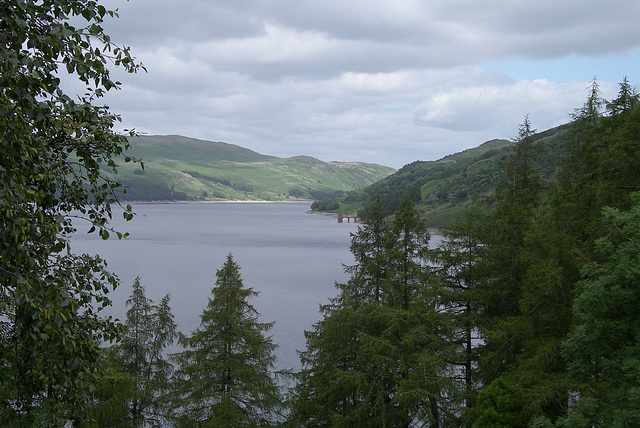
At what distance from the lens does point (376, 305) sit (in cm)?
2133

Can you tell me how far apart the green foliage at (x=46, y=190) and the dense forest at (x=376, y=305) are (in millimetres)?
28

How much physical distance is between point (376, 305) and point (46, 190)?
16.8 meters

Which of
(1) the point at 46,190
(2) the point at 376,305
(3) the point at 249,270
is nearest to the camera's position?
(1) the point at 46,190

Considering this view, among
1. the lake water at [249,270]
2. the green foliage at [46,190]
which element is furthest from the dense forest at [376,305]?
the lake water at [249,270]

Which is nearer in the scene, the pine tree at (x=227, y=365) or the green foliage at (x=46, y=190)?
the green foliage at (x=46, y=190)

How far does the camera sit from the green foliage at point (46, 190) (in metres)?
5.02

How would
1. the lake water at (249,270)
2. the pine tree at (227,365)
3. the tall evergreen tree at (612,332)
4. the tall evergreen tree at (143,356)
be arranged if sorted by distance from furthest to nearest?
the lake water at (249,270) → the tall evergreen tree at (143,356) → the pine tree at (227,365) → the tall evergreen tree at (612,332)

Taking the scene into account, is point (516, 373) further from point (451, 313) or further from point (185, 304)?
point (185, 304)

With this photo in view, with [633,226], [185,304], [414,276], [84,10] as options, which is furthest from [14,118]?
[185,304]

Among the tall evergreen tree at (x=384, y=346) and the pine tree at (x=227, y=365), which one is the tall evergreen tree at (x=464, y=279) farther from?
the pine tree at (x=227, y=365)

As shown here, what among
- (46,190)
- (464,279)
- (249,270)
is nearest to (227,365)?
(464,279)

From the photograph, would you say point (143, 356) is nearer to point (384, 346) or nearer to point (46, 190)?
point (384, 346)

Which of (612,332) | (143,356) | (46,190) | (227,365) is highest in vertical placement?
(46,190)

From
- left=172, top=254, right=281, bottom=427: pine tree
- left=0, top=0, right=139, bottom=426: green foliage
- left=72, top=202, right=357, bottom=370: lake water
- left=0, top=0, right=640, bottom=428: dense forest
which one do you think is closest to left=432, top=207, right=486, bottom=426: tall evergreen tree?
left=0, top=0, right=640, bottom=428: dense forest
